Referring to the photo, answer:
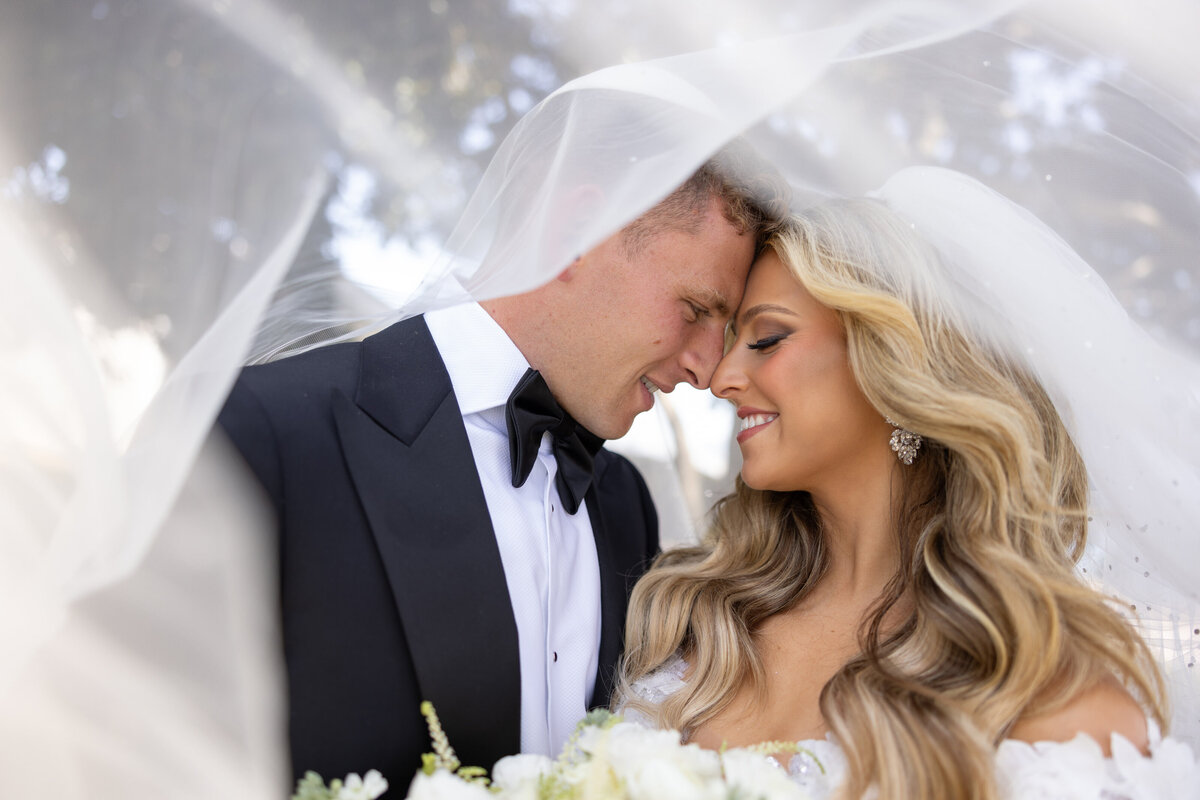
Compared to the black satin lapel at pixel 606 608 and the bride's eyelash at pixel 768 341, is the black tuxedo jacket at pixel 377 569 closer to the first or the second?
the black satin lapel at pixel 606 608

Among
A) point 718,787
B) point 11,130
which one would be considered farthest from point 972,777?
point 11,130

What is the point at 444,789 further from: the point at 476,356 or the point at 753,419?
the point at 753,419

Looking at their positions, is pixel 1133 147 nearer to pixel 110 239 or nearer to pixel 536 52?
pixel 536 52

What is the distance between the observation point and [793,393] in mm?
2947

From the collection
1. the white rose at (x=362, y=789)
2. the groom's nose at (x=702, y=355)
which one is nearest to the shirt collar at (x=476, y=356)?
the groom's nose at (x=702, y=355)

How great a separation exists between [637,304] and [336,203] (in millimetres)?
1380

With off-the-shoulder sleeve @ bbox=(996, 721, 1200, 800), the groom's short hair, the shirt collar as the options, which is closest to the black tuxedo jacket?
the shirt collar

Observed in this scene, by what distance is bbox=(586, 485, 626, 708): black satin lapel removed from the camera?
2930mm

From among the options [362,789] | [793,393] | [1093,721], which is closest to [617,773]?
[362,789]

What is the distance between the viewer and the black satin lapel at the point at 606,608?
293 cm

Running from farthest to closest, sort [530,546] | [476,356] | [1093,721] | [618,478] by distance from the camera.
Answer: [618,478]
[476,356]
[530,546]
[1093,721]

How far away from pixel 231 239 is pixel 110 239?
199 millimetres

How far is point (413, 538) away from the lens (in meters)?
2.40

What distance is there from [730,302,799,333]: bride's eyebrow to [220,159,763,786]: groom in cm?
5
